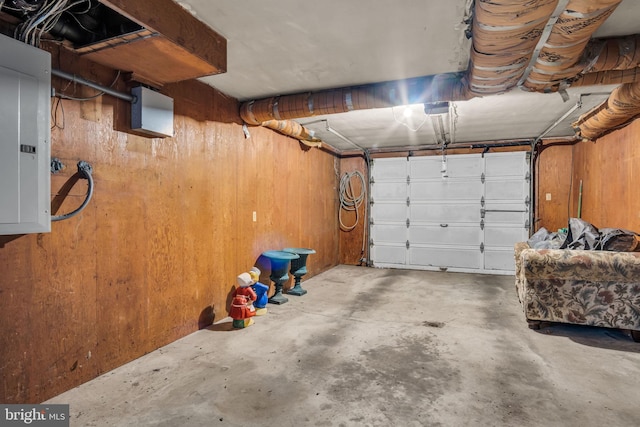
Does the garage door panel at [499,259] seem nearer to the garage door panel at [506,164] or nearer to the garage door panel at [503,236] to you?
the garage door panel at [503,236]

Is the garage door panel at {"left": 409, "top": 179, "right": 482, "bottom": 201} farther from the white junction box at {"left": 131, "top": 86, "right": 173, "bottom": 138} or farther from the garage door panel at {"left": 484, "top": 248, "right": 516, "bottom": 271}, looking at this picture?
the white junction box at {"left": 131, "top": 86, "right": 173, "bottom": 138}

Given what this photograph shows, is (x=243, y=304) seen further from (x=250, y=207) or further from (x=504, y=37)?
(x=504, y=37)

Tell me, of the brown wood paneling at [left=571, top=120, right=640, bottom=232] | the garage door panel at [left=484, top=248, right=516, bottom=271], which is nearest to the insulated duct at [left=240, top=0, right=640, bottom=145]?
the brown wood paneling at [left=571, top=120, right=640, bottom=232]

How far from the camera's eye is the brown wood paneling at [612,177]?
3783 mm

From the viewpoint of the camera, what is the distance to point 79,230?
2.23 m

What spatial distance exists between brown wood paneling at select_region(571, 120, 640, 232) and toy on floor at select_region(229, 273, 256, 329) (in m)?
4.30

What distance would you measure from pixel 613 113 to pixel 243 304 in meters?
4.29

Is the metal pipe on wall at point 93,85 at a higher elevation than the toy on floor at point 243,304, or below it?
higher

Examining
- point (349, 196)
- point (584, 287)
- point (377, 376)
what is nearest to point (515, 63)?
point (584, 287)

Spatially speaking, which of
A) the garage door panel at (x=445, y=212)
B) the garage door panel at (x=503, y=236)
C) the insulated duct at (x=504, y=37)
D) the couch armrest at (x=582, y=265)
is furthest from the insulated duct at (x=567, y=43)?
the garage door panel at (x=503, y=236)

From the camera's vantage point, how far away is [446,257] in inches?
257

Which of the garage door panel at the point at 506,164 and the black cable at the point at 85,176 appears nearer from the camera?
the black cable at the point at 85,176

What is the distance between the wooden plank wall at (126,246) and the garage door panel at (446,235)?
3.67m

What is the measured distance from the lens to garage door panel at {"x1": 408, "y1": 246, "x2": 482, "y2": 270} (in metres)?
6.35
